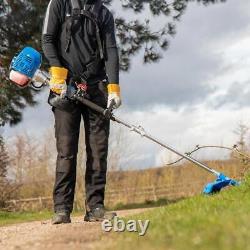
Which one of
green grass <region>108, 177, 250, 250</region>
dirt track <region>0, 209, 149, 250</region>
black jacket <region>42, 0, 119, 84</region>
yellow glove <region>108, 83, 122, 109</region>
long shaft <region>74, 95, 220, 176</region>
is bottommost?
dirt track <region>0, 209, 149, 250</region>

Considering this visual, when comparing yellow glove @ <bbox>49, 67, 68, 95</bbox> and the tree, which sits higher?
the tree

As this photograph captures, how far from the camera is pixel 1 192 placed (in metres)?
15.5

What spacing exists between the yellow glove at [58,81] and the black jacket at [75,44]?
6 cm

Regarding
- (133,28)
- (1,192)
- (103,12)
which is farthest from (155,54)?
(103,12)

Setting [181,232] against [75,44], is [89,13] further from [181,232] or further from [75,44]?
[181,232]

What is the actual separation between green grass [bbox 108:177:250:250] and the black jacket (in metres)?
1.81

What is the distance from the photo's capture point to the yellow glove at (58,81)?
5121 mm

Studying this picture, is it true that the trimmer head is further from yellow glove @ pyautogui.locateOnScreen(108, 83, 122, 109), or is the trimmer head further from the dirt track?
the dirt track

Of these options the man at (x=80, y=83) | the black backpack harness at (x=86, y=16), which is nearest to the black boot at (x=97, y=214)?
the man at (x=80, y=83)

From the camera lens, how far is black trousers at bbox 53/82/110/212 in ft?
17.0

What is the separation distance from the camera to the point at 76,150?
208 inches

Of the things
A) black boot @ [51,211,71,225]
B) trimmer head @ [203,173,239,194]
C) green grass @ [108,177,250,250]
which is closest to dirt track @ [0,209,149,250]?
green grass @ [108,177,250,250]

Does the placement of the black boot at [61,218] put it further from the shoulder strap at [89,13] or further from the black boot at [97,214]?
the shoulder strap at [89,13]

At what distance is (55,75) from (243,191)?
1940 mm
